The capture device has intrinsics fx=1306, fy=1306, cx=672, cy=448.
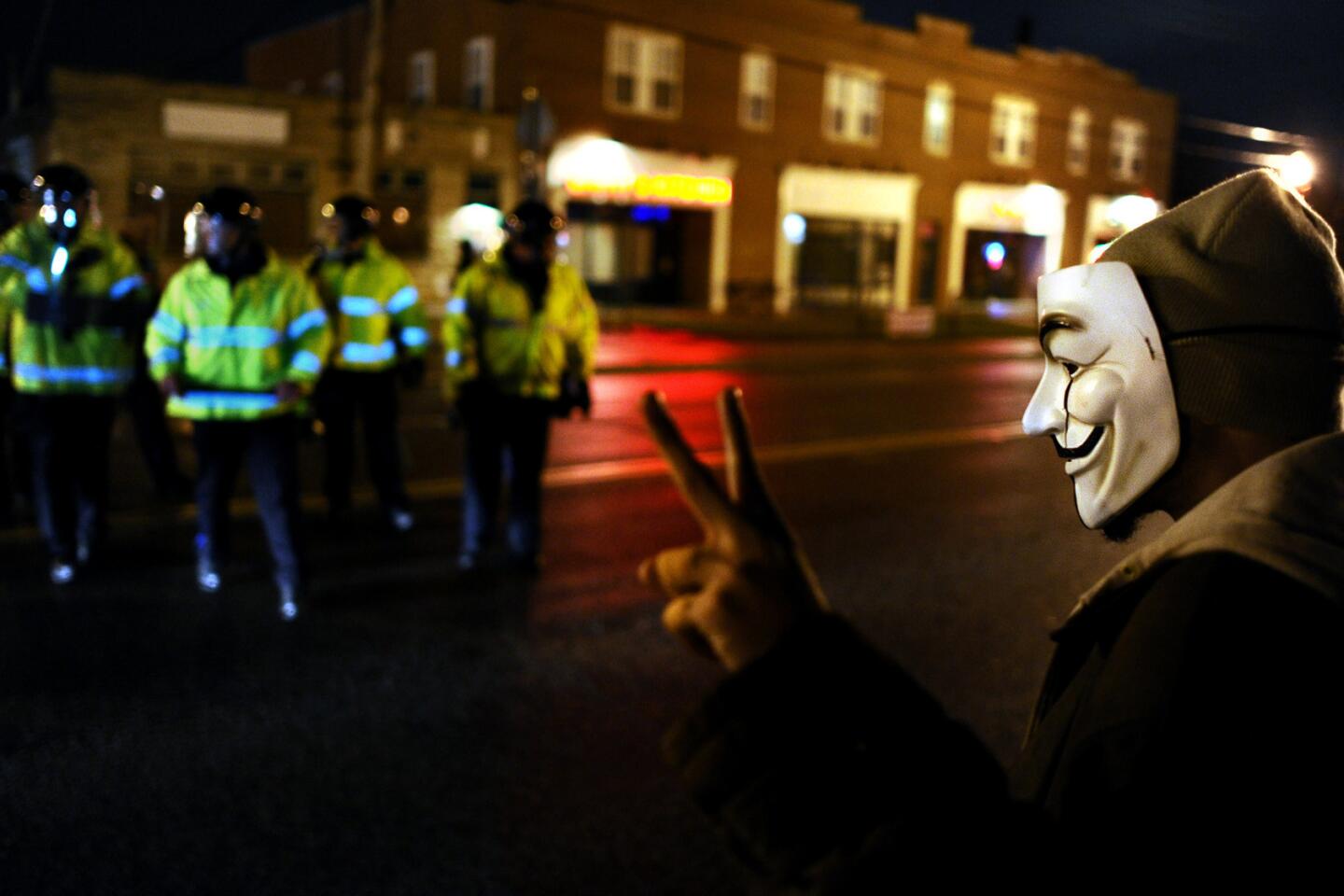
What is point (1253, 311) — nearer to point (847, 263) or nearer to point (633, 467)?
point (633, 467)

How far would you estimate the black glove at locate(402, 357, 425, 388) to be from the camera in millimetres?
8586

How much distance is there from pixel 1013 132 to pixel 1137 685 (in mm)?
45768

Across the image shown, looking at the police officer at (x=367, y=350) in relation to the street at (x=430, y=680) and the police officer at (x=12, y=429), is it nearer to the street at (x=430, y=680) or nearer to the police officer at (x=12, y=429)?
the street at (x=430, y=680)

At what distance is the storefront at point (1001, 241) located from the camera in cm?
4344

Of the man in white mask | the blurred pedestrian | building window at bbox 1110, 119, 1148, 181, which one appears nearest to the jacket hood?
the man in white mask

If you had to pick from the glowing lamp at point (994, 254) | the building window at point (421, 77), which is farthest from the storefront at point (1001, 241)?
the building window at point (421, 77)

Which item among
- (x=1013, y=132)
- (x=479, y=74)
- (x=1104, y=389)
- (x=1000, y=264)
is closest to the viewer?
(x=1104, y=389)

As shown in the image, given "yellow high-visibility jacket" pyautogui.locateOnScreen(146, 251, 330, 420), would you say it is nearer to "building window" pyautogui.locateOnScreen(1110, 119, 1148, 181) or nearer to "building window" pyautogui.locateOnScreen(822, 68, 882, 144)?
"building window" pyautogui.locateOnScreen(822, 68, 882, 144)

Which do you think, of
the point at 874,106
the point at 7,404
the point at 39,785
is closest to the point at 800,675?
the point at 39,785

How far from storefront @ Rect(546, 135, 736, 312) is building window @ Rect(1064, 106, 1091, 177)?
1665 centimetres

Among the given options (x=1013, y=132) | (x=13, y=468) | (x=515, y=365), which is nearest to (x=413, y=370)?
(x=515, y=365)

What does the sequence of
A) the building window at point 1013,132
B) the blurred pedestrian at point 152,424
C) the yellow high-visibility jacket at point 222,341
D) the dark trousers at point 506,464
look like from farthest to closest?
the building window at point 1013,132
the blurred pedestrian at point 152,424
the dark trousers at point 506,464
the yellow high-visibility jacket at point 222,341

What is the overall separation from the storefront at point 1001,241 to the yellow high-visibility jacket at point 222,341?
37458mm

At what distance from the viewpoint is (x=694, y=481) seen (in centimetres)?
121
